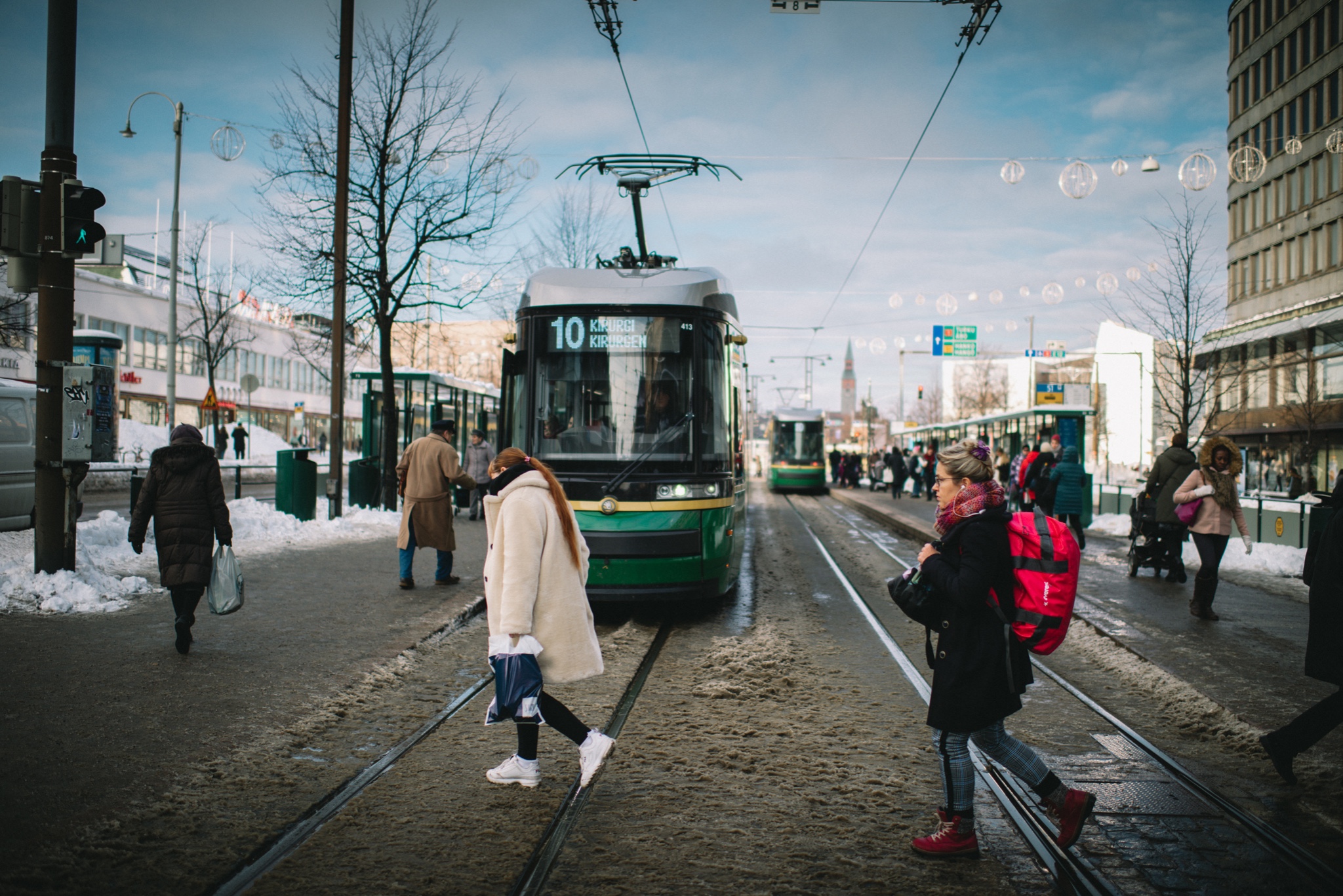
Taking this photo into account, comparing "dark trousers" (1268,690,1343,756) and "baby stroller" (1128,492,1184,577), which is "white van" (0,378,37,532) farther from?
"baby stroller" (1128,492,1184,577)

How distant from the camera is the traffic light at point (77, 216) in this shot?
27.1 feet

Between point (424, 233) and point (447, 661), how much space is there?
1292 cm

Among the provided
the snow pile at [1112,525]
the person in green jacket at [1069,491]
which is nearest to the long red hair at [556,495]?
the person in green jacket at [1069,491]

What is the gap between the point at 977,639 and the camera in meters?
3.67

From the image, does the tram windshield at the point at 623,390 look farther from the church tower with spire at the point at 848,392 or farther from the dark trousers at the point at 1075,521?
the church tower with spire at the point at 848,392

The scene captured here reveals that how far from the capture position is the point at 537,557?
433 cm

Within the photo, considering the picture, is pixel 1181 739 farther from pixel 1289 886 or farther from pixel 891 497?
pixel 891 497

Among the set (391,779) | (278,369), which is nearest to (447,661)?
(391,779)

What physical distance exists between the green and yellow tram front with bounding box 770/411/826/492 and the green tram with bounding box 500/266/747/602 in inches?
1146

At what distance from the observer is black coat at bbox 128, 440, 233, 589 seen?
6.74m

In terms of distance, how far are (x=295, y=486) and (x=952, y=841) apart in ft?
46.4

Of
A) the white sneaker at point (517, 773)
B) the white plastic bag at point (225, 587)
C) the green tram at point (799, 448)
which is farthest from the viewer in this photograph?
the green tram at point (799, 448)

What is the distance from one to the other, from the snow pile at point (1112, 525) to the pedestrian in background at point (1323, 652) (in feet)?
49.6

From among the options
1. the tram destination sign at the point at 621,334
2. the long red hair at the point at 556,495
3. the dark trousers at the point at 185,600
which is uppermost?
the tram destination sign at the point at 621,334
